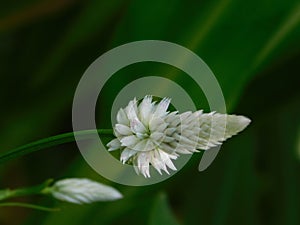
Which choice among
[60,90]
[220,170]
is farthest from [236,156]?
[60,90]

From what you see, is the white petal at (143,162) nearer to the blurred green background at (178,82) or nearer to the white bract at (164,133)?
the white bract at (164,133)

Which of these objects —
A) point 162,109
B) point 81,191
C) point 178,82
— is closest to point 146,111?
point 162,109

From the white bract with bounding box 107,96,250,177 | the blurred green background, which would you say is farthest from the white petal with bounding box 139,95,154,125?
the blurred green background

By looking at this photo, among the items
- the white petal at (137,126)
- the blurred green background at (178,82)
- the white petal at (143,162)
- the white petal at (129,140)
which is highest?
the blurred green background at (178,82)

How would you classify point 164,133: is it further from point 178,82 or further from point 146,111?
point 178,82

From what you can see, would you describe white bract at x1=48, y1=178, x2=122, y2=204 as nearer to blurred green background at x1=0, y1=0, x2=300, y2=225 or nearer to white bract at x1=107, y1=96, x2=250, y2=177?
white bract at x1=107, y1=96, x2=250, y2=177

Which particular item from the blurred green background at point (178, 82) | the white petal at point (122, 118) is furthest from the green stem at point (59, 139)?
the blurred green background at point (178, 82)
